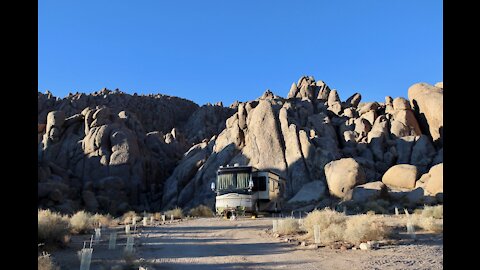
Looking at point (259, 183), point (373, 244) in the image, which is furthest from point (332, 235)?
point (259, 183)

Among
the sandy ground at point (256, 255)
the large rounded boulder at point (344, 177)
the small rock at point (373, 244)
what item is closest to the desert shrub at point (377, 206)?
the large rounded boulder at point (344, 177)

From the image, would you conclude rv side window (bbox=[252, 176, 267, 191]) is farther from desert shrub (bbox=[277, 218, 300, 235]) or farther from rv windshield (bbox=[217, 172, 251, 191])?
desert shrub (bbox=[277, 218, 300, 235])

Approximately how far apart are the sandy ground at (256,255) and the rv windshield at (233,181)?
1029 centimetres

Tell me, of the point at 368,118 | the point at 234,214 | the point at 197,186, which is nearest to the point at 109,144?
the point at 197,186

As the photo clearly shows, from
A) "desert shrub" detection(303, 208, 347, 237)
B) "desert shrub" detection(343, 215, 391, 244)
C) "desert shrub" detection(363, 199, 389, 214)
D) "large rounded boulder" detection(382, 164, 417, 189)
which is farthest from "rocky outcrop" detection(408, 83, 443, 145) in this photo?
"desert shrub" detection(343, 215, 391, 244)

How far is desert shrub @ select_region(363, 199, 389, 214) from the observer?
31016mm

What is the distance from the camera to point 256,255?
1306 centimetres

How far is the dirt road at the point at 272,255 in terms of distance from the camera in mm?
11055

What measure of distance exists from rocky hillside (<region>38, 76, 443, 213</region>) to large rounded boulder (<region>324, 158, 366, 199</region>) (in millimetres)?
106

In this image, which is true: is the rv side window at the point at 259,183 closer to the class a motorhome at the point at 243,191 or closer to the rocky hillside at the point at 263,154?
the class a motorhome at the point at 243,191
